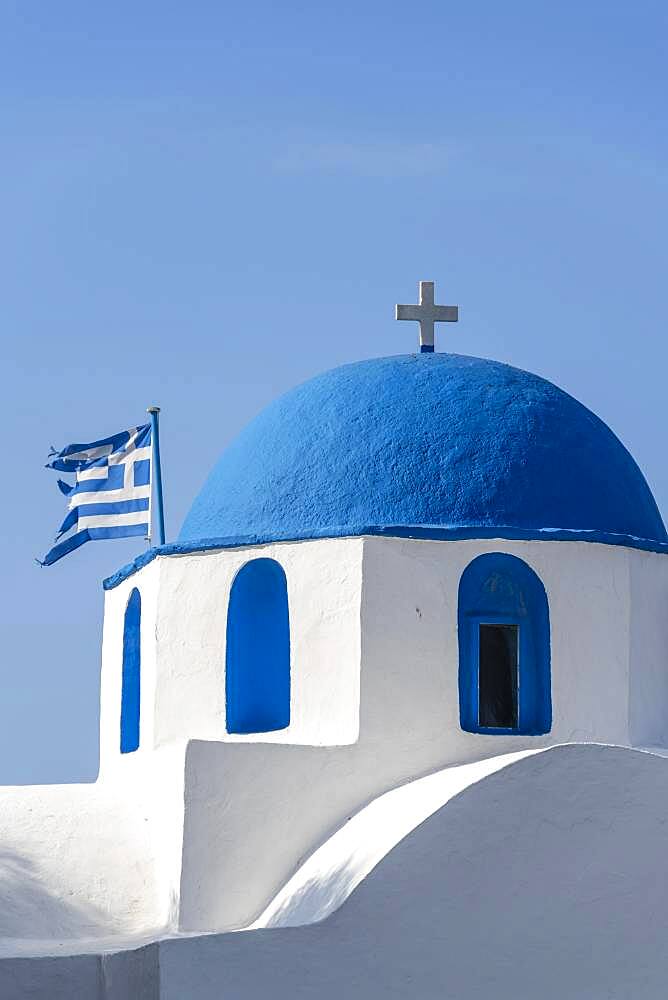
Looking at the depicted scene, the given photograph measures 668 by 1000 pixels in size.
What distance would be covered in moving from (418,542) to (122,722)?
2.70m

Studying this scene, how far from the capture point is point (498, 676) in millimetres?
12484

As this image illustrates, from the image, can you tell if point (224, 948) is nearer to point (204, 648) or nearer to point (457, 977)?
point (457, 977)

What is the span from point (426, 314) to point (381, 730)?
131 inches

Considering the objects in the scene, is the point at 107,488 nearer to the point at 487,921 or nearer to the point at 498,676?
the point at 498,676

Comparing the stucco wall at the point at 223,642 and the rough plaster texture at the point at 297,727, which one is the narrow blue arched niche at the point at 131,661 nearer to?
the stucco wall at the point at 223,642

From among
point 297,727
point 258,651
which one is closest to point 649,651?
point 297,727

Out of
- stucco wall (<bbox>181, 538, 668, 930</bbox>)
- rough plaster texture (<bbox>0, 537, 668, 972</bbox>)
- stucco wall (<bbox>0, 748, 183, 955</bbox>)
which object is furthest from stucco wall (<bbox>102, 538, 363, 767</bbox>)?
stucco wall (<bbox>0, 748, 183, 955</bbox>)

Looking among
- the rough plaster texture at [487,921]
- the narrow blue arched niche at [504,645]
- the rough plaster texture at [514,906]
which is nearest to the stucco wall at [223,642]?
the narrow blue arched niche at [504,645]

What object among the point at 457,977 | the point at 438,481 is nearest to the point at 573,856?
the point at 457,977

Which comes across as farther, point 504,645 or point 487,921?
point 504,645

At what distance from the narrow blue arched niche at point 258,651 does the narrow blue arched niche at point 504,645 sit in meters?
1.14

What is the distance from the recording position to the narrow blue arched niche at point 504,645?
12.2m

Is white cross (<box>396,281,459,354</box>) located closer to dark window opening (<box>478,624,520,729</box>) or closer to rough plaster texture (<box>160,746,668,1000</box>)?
dark window opening (<box>478,624,520,729</box>)

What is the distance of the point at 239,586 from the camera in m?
12.6
